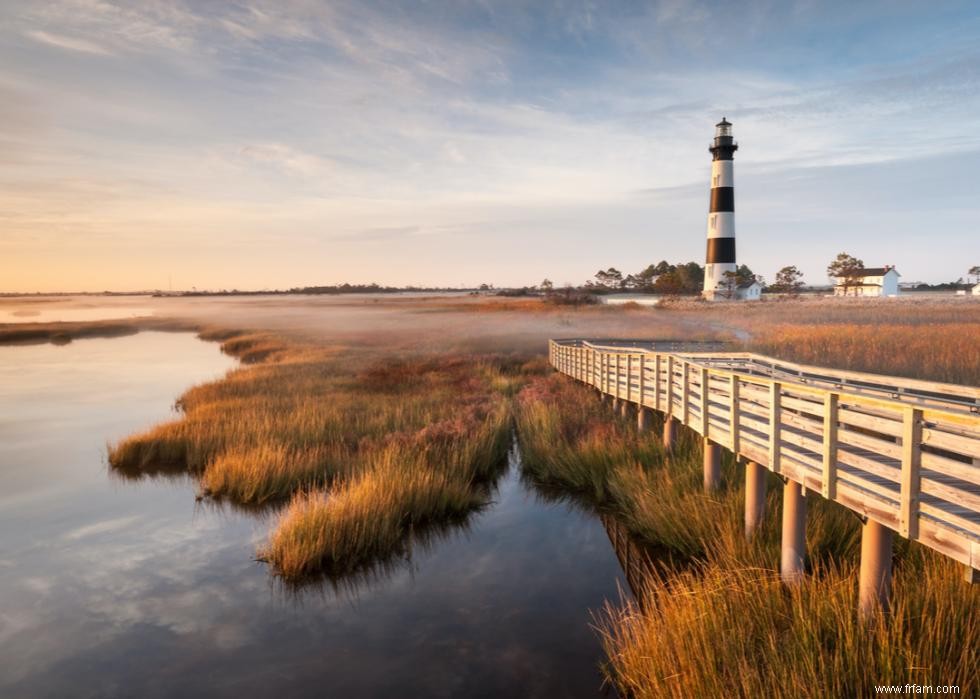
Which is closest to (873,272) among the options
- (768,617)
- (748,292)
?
(748,292)

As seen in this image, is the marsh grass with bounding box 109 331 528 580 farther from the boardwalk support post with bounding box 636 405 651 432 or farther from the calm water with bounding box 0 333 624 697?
the boardwalk support post with bounding box 636 405 651 432

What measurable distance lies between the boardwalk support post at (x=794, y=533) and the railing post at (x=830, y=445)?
79 centimetres

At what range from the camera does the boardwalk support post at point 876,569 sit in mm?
5992

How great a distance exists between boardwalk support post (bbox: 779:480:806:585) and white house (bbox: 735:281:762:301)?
243 ft

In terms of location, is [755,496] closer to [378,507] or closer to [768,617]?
[768,617]

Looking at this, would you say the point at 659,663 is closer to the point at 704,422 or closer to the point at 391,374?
the point at 704,422

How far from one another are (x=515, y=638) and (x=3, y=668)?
6.15m

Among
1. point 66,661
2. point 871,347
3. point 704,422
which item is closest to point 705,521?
point 704,422

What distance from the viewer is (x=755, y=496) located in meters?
8.85

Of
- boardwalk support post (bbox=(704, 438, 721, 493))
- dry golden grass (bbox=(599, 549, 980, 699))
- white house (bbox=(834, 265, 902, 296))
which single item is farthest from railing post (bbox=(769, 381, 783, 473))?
white house (bbox=(834, 265, 902, 296))

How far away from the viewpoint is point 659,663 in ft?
19.1

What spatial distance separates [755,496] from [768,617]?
115 inches

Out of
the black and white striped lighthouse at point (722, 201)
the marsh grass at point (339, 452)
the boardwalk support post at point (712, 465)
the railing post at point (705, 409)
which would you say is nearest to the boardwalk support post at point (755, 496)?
the railing post at point (705, 409)

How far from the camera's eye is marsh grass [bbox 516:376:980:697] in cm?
492
